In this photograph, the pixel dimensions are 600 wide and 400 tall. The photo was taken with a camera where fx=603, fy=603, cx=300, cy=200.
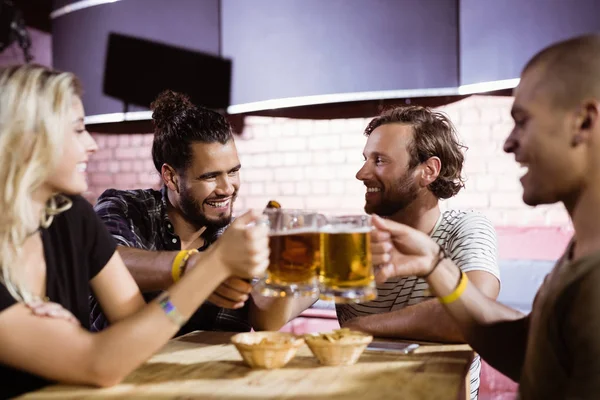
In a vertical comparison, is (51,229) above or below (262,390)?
above

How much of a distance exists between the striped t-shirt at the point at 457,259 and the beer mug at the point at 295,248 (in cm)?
76

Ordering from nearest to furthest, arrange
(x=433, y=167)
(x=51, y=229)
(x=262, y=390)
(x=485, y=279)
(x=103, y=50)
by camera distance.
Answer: (x=262, y=390) < (x=51, y=229) < (x=485, y=279) < (x=433, y=167) < (x=103, y=50)

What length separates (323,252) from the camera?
1348 mm

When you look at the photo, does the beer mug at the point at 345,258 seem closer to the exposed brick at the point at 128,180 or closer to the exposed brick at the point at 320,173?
the exposed brick at the point at 320,173

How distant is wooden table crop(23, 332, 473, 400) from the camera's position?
1239 mm

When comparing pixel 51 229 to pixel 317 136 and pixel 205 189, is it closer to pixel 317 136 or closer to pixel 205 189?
pixel 205 189

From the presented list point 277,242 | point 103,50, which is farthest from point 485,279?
point 103,50

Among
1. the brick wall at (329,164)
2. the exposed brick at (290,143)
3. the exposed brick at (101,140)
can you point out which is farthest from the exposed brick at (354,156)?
the exposed brick at (101,140)

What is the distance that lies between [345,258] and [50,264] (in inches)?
28.5

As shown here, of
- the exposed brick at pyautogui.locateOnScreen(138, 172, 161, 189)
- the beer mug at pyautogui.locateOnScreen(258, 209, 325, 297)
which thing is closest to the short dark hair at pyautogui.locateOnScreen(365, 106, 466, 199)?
the beer mug at pyautogui.locateOnScreen(258, 209, 325, 297)

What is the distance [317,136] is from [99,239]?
2599 mm

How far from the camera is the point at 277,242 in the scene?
4.44 feet

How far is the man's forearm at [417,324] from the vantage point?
167 cm

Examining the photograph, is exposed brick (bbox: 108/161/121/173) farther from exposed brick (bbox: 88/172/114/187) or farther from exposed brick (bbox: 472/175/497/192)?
exposed brick (bbox: 472/175/497/192)
